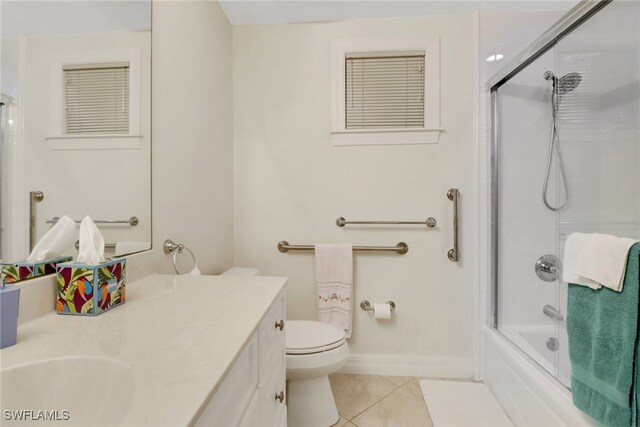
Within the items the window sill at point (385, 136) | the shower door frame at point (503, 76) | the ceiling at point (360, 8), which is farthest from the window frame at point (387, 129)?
the shower door frame at point (503, 76)

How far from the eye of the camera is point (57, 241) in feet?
2.50

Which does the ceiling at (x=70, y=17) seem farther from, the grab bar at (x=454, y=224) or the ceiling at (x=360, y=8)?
the grab bar at (x=454, y=224)

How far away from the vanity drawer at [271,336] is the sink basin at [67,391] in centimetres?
34

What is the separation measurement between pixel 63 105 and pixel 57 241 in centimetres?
35

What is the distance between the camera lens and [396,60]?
1896 millimetres

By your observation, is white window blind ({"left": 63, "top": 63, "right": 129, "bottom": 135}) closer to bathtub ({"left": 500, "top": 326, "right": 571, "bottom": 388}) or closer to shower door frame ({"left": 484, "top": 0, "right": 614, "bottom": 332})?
shower door frame ({"left": 484, "top": 0, "right": 614, "bottom": 332})

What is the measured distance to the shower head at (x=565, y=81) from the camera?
1393 mm

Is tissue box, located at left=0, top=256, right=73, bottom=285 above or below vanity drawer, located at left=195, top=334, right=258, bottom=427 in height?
above

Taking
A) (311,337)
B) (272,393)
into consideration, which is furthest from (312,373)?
(272,393)

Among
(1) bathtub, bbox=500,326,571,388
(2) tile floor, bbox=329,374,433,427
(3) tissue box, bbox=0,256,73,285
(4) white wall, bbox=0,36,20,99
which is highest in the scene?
(4) white wall, bbox=0,36,20,99

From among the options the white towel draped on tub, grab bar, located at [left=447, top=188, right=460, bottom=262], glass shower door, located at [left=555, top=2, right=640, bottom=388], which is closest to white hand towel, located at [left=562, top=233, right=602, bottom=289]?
the white towel draped on tub

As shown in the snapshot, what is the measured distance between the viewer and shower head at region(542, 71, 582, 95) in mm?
1393

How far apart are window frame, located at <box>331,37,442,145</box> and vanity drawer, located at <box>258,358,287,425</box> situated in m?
1.37

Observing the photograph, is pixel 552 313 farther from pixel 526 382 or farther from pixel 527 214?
pixel 527 214
